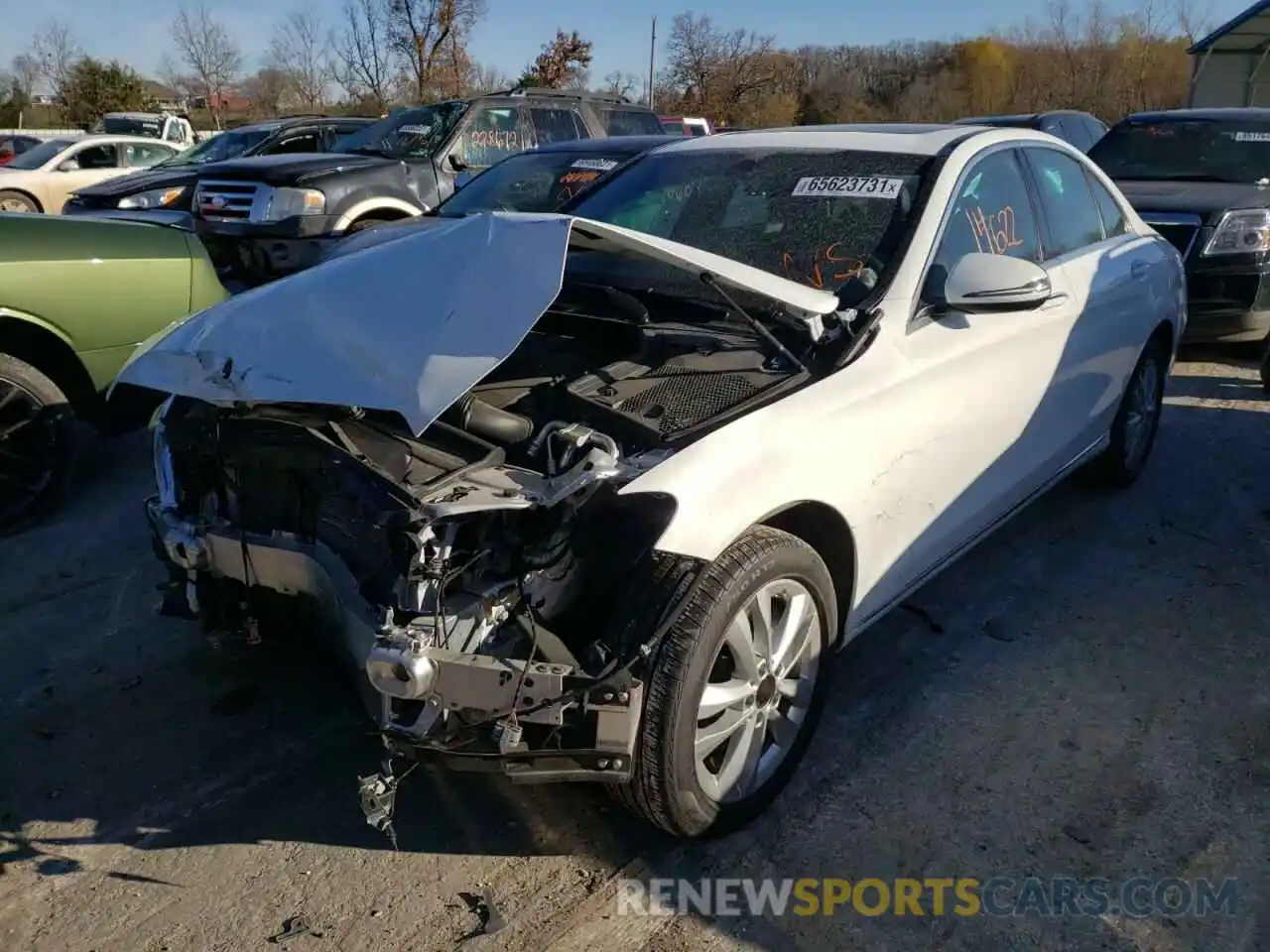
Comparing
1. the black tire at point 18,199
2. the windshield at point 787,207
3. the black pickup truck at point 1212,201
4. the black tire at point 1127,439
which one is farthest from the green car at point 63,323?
the black tire at point 18,199

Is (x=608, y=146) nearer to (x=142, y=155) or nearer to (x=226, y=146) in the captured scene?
(x=226, y=146)

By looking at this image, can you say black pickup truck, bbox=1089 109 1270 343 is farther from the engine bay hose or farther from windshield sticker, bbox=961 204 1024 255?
the engine bay hose

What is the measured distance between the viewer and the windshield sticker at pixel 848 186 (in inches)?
139

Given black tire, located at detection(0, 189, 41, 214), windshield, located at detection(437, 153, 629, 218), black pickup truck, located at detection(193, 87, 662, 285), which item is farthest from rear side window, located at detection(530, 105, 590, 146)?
black tire, located at detection(0, 189, 41, 214)

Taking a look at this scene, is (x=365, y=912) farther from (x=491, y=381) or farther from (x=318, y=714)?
(x=491, y=381)

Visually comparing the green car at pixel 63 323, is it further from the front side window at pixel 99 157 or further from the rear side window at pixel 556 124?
the front side window at pixel 99 157

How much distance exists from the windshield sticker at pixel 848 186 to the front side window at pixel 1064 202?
942mm

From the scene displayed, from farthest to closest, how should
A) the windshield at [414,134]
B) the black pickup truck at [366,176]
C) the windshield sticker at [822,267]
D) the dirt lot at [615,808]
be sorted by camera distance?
the windshield at [414,134] < the black pickup truck at [366,176] < the windshield sticker at [822,267] < the dirt lot at [615,808]

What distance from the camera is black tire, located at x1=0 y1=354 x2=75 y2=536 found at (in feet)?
15.0

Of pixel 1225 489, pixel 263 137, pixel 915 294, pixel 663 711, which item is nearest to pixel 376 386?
pixel 663 711

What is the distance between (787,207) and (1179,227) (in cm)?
511

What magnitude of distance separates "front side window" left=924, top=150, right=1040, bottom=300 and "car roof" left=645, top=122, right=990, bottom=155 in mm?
155

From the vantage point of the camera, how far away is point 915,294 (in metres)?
3.24

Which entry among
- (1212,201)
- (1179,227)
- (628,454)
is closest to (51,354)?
(628,454)
